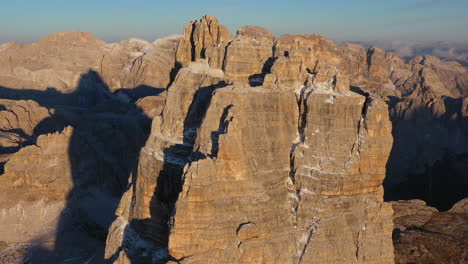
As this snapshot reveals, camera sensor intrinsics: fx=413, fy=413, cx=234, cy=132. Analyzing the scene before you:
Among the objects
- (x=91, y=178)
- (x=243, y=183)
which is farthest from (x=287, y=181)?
(x=91, y=178)

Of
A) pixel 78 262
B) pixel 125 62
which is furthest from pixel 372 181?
pixel 125 62

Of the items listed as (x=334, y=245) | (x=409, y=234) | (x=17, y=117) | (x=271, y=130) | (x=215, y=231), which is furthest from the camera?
(x=17, y=117)

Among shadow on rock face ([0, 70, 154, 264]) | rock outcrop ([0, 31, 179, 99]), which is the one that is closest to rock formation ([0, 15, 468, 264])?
shadow on rock face ([0, 70, 154, 264])

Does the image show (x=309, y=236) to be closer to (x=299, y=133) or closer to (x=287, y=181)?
(x=287, y=181)

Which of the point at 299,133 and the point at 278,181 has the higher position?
the point at 299,133

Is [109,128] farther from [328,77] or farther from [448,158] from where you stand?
[448,158]

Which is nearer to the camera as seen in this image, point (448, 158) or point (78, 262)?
point (78, 262)

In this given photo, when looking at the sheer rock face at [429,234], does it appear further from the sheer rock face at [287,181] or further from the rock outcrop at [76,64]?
Result: the rock outcrop at [76,64]

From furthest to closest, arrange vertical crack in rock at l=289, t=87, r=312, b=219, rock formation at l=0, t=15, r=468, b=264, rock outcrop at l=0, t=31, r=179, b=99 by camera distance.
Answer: rock outcrop at l=0, t=31, r=179, b=99, vertical crack in rock at l=289, t=87, r=312, b=219, rock formation at l=0, t=15, r=468, b=264

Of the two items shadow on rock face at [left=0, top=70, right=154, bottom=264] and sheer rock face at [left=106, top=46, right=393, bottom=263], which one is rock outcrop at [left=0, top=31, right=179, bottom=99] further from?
sheer rock face at [left=106, top=46, right=393, bottom=263]
